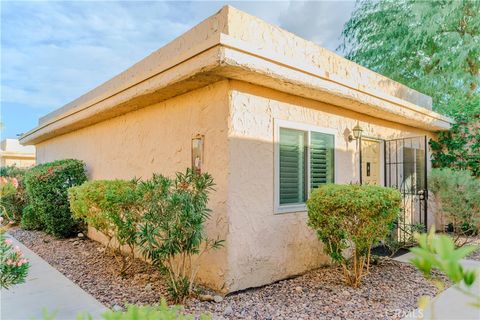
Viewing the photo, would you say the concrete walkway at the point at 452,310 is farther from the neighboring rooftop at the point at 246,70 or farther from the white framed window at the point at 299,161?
the neighboring rooftop at the point at 246,70

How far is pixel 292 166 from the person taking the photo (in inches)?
249

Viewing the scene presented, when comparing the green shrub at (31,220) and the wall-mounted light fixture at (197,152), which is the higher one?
the wall-mounted light fixture at (197,152)

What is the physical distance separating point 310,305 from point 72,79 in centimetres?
1173

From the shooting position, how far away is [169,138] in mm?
6586

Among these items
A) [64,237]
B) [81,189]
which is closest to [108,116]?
[81,189]

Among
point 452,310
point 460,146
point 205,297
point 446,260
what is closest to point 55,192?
point 205,297

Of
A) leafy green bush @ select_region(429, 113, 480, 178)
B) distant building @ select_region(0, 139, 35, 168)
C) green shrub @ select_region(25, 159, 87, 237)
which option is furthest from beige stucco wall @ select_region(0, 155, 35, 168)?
leafy green bush @ select_region(429, 113, 480, 178)

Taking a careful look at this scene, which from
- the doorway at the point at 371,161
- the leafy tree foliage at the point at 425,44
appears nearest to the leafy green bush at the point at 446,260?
the doorway at the point at 371,161

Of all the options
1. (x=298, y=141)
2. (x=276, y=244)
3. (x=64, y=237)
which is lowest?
(x=64, y=237)

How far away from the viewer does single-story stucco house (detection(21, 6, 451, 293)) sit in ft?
17.1

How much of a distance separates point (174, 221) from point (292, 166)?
266cm

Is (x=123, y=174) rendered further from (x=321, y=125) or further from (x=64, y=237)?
(x=321, y=125)

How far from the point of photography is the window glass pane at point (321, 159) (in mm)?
6719

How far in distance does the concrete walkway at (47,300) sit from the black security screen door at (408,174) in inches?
286
